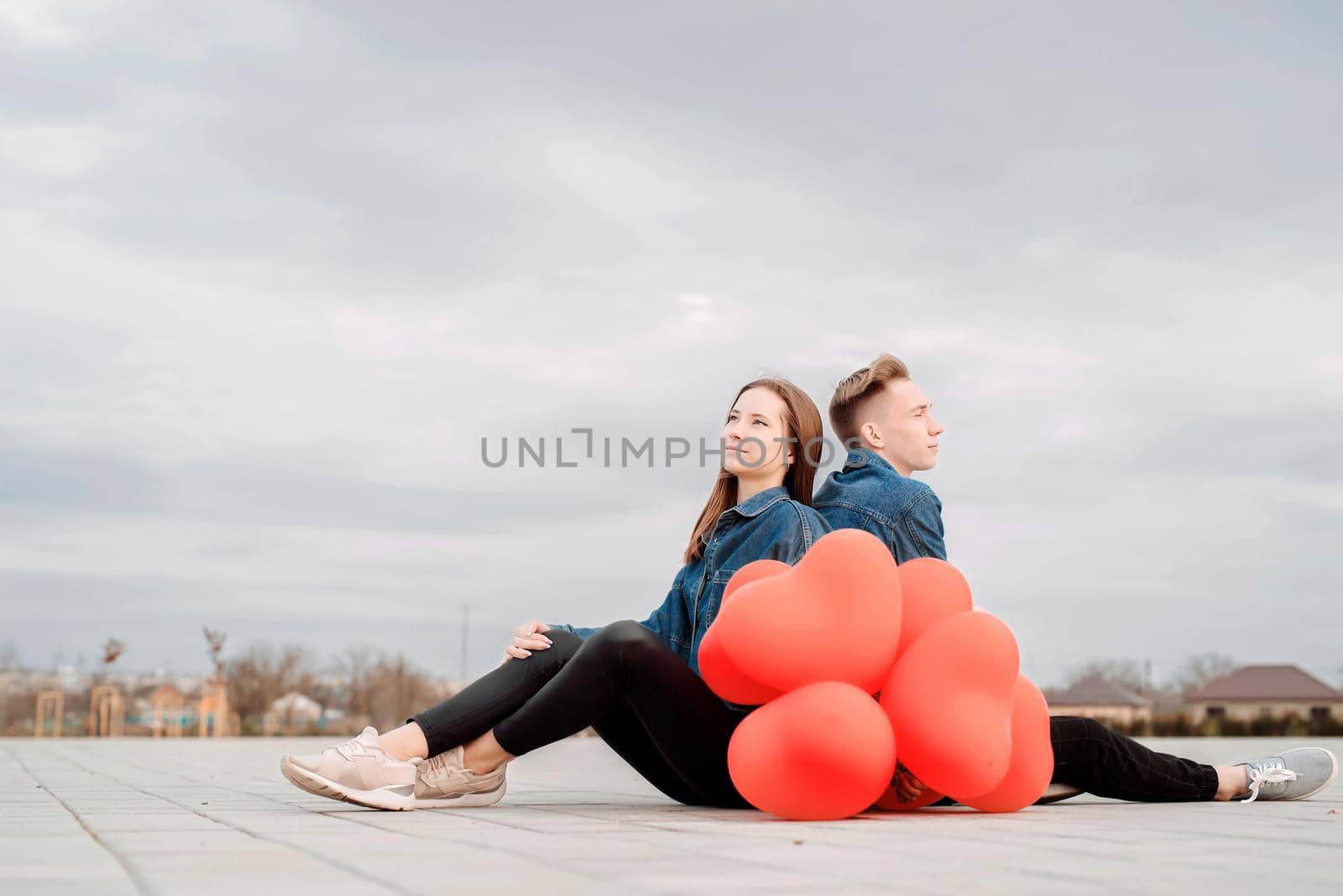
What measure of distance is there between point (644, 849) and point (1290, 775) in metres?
2.80

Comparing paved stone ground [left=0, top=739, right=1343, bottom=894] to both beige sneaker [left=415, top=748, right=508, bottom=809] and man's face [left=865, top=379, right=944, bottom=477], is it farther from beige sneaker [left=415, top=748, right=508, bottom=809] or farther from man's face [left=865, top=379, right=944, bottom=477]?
man's face [left=865, top=379, right=944, bottom=477]

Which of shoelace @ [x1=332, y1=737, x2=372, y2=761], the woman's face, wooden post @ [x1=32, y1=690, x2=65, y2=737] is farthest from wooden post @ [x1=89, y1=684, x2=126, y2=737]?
the woman's face

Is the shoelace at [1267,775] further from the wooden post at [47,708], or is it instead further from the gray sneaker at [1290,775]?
the wooden post at [47,708]

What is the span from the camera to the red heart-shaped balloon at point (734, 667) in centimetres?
351

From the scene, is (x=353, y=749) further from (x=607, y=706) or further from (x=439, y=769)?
(x=607, y=706)

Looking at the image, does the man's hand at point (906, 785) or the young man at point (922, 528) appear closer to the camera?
the man's hand at point (906, 785)

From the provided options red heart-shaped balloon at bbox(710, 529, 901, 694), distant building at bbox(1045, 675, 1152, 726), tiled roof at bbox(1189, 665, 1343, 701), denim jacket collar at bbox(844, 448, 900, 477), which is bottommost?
distant building at bbox(1045, 675, 1152, 726)

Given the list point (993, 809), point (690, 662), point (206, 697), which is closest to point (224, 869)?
point (690, 662)

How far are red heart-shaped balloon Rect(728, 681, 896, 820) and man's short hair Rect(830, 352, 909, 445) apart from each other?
126 centimetres

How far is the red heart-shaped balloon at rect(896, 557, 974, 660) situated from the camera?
11.7 feet

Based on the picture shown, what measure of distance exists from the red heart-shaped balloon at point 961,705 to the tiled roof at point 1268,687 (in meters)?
52.9

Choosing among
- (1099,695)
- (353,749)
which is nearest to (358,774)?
(353,749)

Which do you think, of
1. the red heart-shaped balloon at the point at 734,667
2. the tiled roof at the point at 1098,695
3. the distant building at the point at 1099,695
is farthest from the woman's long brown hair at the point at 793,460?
the tiled roof at the point at 1098,695

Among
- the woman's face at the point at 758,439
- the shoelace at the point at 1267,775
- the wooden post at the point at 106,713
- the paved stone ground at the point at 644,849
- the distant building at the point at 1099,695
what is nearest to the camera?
the paved stone ground at the point at 644,849
